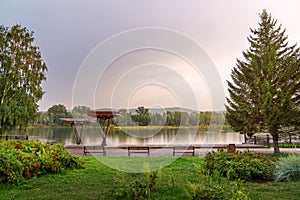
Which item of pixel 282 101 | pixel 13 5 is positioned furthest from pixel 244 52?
pixel 13 5

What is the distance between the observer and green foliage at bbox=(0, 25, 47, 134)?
65.3 feet

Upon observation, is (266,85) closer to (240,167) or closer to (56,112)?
(240,167)

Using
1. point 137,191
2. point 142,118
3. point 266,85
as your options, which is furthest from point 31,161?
point 266,85

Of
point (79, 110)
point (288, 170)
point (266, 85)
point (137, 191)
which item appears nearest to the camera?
point (137, 191)

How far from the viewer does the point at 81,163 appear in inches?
373

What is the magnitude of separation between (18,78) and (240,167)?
19226 mm

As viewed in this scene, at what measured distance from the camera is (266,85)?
13812mm

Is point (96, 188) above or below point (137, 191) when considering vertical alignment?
below

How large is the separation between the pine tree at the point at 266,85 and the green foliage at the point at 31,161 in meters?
10.5

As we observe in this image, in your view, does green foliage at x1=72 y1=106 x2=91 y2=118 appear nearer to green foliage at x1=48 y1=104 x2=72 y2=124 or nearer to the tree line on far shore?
the tree line on far shore

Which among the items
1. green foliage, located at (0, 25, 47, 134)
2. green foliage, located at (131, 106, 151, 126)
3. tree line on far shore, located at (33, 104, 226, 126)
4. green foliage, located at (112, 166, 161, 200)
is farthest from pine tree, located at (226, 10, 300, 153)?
green foliage, located at (0, 25, 47, 134)

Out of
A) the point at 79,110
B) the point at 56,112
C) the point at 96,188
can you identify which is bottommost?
the point at 96,188

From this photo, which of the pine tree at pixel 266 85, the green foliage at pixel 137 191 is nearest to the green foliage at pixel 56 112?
the pine tree at pixel 266 85

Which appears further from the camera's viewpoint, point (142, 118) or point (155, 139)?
point (155, 139)
